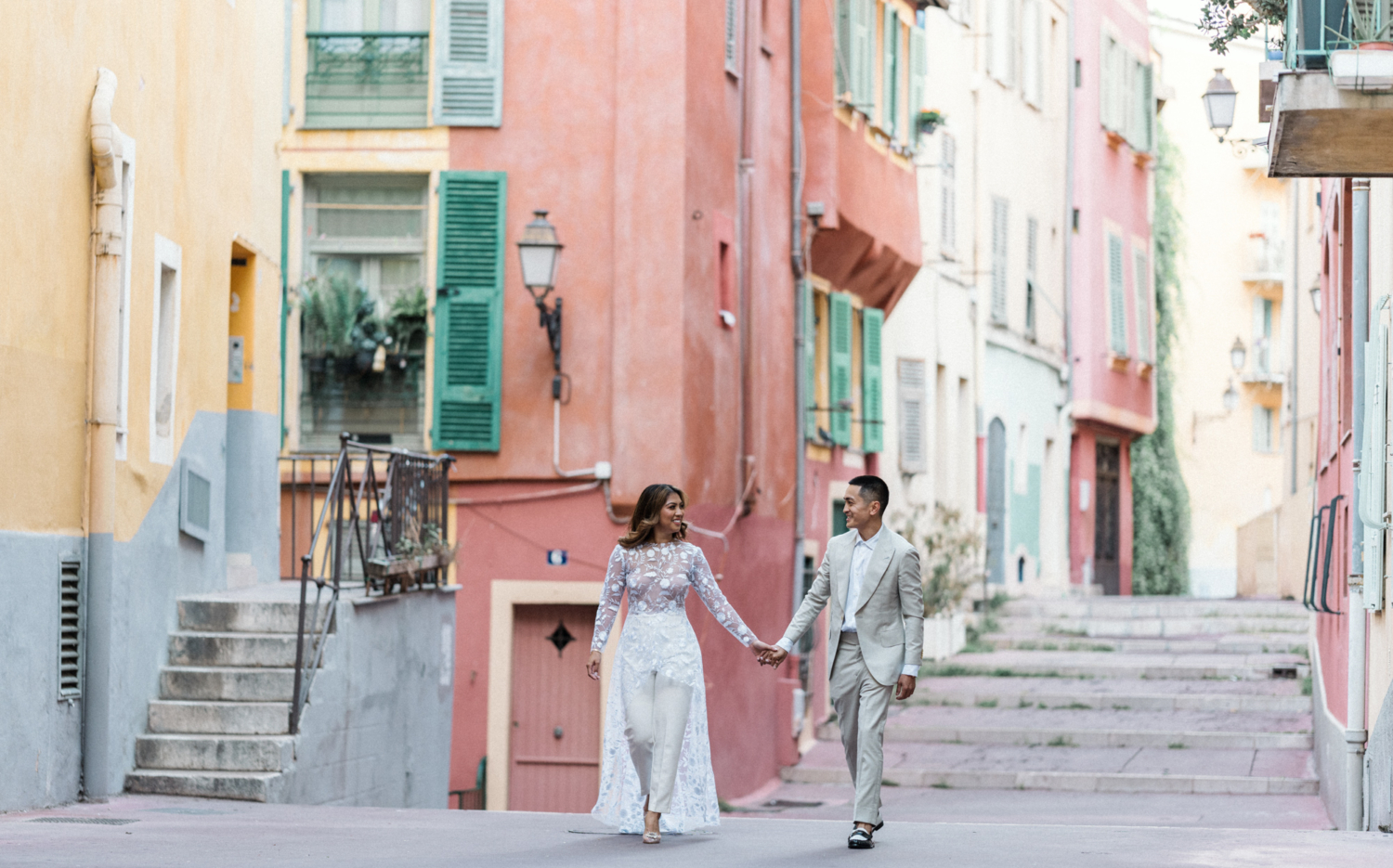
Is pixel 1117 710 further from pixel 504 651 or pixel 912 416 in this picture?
pixel 912 416

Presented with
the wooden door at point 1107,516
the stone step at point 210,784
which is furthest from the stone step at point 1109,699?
the wooden door at point 1107,516

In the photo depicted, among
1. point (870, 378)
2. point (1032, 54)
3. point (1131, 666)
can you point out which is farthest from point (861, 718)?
point (1032, 54)

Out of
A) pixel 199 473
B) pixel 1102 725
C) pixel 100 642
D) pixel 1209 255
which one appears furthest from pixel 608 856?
pixel 1209 255

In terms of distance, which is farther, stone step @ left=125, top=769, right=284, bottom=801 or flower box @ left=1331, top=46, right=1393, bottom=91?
stone step @ left=125, top=769, right=284, bottom=801

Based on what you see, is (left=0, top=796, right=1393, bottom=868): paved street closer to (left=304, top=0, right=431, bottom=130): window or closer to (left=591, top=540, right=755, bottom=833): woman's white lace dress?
(left=591, top=540, right=755, bottom=833): woman's white lace dress

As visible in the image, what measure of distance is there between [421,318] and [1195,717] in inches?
345

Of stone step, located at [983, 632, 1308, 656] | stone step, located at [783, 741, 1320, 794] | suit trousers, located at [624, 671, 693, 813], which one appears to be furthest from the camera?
stone step, located at [983, 632, 1308, 656]

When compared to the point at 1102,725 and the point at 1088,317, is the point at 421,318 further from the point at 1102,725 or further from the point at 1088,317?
the point at 1088,317

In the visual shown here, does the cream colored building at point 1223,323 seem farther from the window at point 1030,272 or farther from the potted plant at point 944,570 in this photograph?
the potted plant at point 944,570

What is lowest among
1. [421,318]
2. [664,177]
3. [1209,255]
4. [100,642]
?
[100,642]

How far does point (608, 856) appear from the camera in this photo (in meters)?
9.31

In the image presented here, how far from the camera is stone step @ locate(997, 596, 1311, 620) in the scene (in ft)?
89.6

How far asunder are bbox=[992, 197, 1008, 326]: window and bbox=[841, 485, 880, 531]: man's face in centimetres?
2298

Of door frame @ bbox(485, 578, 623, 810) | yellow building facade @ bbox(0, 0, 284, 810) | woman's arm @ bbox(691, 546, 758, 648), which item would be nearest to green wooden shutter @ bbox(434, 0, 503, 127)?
yellow building facade @ bbox(0, 0, 284, 810)
